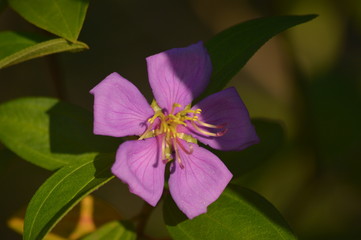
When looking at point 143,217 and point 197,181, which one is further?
point 143,217

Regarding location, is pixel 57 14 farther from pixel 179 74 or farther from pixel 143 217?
pixel 143 217

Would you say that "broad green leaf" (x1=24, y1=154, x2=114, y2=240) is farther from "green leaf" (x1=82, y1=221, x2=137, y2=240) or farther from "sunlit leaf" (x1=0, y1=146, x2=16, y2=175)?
"sunlit leaf" (x1=0, y1=146, x2=16, y2=175)

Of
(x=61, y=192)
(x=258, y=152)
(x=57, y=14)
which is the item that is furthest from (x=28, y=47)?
(x=258, y=152)

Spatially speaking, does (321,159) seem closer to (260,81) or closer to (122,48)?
(260,81)

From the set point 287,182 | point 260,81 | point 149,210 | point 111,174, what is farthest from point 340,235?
point 111,174

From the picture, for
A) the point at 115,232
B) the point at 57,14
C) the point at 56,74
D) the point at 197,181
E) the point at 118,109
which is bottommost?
the point at 115,232

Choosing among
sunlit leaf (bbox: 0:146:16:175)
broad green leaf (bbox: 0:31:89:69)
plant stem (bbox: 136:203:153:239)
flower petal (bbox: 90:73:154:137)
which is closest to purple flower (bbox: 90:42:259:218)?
flower petal (bbox: 90:73:154:137)

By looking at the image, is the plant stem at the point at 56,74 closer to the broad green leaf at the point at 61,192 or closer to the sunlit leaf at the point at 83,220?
the sunlit leaf at the point at 83,220
